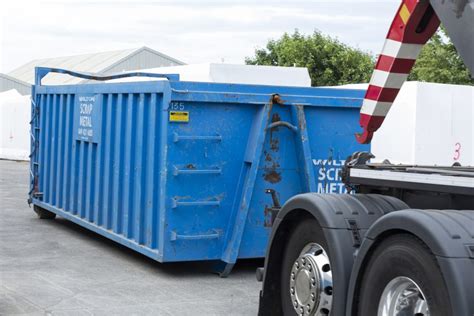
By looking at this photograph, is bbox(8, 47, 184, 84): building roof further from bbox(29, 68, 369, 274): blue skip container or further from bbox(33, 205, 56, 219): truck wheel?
bbox(29, 68, 369, 274): blue skip container

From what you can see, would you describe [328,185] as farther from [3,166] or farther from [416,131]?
[3,166]

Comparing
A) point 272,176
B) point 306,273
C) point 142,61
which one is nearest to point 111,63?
point 142,61

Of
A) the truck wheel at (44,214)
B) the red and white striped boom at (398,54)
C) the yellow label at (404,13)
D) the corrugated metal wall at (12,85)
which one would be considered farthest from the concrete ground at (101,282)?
the corrugated metal wall at (12,85)

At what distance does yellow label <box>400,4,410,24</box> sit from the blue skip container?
3.29 m

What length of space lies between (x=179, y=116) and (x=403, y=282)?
13.8 ft

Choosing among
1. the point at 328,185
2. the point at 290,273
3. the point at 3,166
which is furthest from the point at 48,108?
the point at 3,166

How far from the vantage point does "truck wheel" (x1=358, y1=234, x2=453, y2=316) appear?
4133mm

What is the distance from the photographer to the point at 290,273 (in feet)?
19.0

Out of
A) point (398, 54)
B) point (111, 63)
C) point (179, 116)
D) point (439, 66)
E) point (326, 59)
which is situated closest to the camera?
point (398, 54)

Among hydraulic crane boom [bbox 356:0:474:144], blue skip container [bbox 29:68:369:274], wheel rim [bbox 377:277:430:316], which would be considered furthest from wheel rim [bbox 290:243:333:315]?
blue skip container [bbox 29:68:369:274]

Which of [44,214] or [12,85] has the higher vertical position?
[12,85]

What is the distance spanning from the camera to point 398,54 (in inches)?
200

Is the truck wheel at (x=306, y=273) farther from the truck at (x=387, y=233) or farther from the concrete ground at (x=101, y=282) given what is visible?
the concrete ground at (x=101, y=282)

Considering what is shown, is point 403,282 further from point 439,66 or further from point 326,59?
point 326,59
